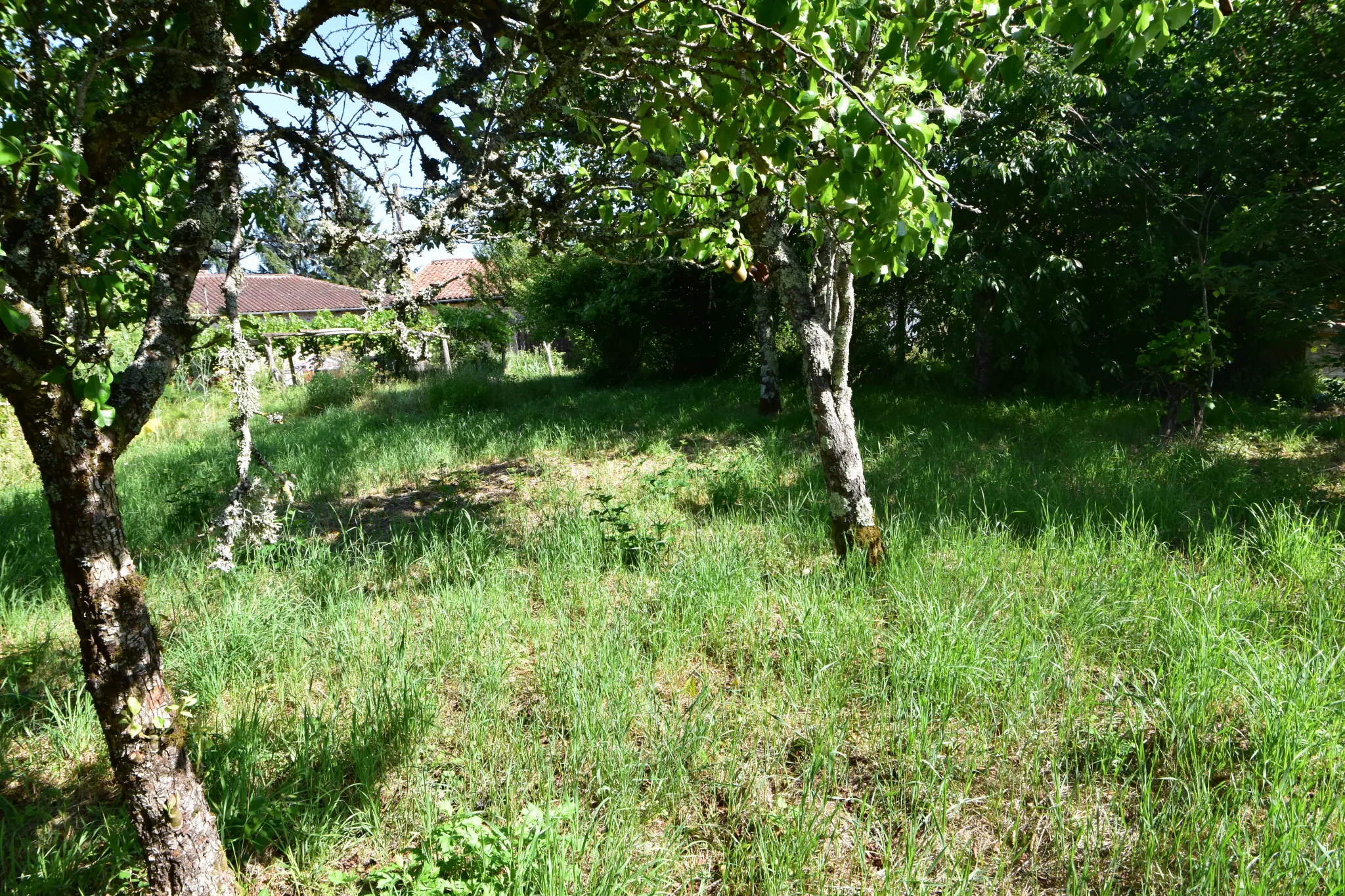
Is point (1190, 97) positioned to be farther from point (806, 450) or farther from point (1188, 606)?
point (1188, 606)

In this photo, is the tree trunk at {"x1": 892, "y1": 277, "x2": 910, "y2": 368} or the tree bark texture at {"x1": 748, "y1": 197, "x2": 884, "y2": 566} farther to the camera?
the tree trunk at {"x1": 892, "y1": 277, "x2": 910, "y2": 368}

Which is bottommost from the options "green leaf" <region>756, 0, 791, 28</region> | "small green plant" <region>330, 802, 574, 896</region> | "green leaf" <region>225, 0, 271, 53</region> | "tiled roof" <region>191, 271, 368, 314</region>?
"small green plant" <region>330, 802, 574, 896</region>

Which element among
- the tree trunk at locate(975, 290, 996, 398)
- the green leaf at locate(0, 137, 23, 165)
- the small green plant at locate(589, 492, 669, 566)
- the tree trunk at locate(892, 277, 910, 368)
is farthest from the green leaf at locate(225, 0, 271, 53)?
the tree trunk at locate(892, 277, 910, 368)

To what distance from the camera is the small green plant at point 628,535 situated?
4.20m

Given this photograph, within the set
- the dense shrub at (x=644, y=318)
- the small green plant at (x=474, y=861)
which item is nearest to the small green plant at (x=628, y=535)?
the small green plant at (x=474, y=861)

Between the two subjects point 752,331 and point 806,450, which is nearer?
point 806,450

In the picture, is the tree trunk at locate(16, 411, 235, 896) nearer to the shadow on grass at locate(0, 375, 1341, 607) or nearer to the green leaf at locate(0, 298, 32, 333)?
the green leaf at locate(0, 298, 32, 333)

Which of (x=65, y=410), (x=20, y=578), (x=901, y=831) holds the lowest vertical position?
(x=901, y=831)

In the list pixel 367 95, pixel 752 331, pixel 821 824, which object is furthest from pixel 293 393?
pixel 821 824

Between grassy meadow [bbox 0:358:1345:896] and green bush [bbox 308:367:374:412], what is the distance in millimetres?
7175

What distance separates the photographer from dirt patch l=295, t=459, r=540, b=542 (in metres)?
5.33

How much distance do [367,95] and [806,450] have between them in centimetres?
497

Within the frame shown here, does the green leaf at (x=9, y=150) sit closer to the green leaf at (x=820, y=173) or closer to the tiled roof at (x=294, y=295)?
the green leaf at (x=820, y=173)

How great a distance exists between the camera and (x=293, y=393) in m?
12.5
